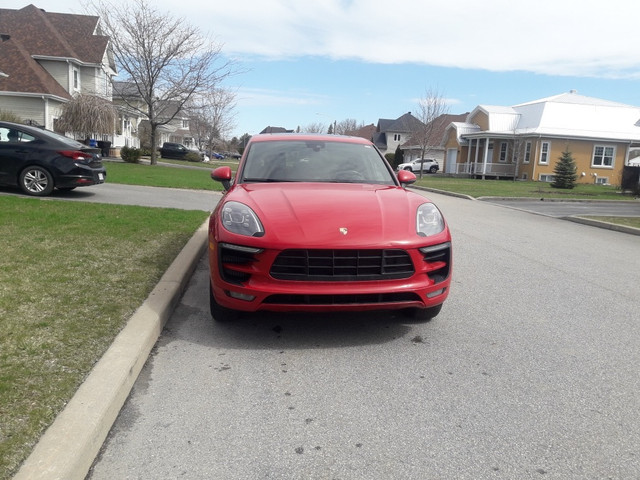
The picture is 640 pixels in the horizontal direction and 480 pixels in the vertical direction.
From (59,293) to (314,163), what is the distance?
2.60 m

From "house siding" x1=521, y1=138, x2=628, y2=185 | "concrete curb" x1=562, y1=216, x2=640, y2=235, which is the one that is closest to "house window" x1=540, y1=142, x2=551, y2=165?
"house siding" x1=521, y1=138, x2=628, y2=185

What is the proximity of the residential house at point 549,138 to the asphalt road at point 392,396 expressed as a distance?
128ft

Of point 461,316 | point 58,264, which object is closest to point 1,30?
point 58,264

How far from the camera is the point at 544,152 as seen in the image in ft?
135

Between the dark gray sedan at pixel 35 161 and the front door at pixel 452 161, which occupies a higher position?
the front door at pixel 452 161

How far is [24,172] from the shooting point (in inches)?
438

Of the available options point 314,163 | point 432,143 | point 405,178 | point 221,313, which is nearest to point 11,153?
point 314,163

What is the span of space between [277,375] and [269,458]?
0.95m

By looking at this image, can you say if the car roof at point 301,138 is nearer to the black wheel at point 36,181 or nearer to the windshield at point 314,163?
the windshield at point 314,163

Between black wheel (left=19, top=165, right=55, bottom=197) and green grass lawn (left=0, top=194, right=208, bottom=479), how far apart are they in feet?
7.67

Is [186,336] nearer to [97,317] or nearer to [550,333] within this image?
[97,317]

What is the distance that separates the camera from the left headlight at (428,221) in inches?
165

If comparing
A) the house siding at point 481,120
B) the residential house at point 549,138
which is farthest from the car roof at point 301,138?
the house siding at point 481,120

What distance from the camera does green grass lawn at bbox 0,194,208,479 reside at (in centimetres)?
277
